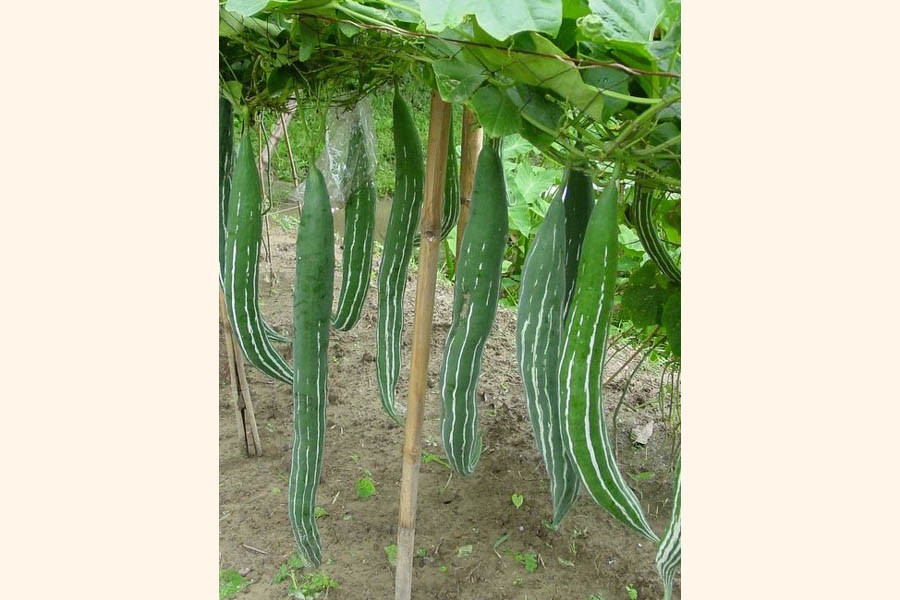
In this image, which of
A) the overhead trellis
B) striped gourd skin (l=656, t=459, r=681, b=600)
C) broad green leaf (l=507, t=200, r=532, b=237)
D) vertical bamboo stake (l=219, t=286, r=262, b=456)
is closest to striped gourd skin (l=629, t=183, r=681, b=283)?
the overhead trellis

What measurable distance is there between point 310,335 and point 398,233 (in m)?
0.25

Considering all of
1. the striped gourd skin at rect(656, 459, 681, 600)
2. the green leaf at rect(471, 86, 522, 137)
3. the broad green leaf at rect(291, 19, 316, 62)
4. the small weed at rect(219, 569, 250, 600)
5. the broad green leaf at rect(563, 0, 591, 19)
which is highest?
the broad green leaf at rect(291, 19, 316, 62)

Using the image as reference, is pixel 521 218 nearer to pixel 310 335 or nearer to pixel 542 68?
pixel 310 335

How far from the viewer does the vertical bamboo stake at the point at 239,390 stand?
1.98m

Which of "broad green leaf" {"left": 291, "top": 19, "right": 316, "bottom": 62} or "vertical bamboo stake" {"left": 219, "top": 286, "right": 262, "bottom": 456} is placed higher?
"broad green leaf" {"left": 291, "top": 19, "right": 316, "bottom": 62}

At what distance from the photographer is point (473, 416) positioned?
1173 millimetres

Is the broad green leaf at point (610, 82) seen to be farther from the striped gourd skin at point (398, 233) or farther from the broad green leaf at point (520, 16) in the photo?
the striped gourd skin at point (398, 233)

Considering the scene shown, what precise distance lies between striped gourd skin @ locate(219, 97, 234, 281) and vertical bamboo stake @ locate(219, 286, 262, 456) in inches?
23.4

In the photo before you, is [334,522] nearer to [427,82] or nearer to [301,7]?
[427,82]

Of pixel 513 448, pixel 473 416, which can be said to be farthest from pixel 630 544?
pixel 473 416

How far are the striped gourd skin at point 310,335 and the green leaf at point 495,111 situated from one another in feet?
1.03

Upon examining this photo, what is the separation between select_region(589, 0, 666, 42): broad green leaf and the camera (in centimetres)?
79

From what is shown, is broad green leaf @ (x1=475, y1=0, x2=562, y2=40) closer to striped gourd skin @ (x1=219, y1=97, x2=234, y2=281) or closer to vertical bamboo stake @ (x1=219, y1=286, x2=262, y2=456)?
striped gourd skin @ (x1=219, y1=97, x2=234, y2=281)

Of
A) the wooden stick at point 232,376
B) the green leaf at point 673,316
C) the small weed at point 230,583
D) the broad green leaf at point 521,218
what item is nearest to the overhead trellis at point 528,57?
the green leaf at point 673,316
